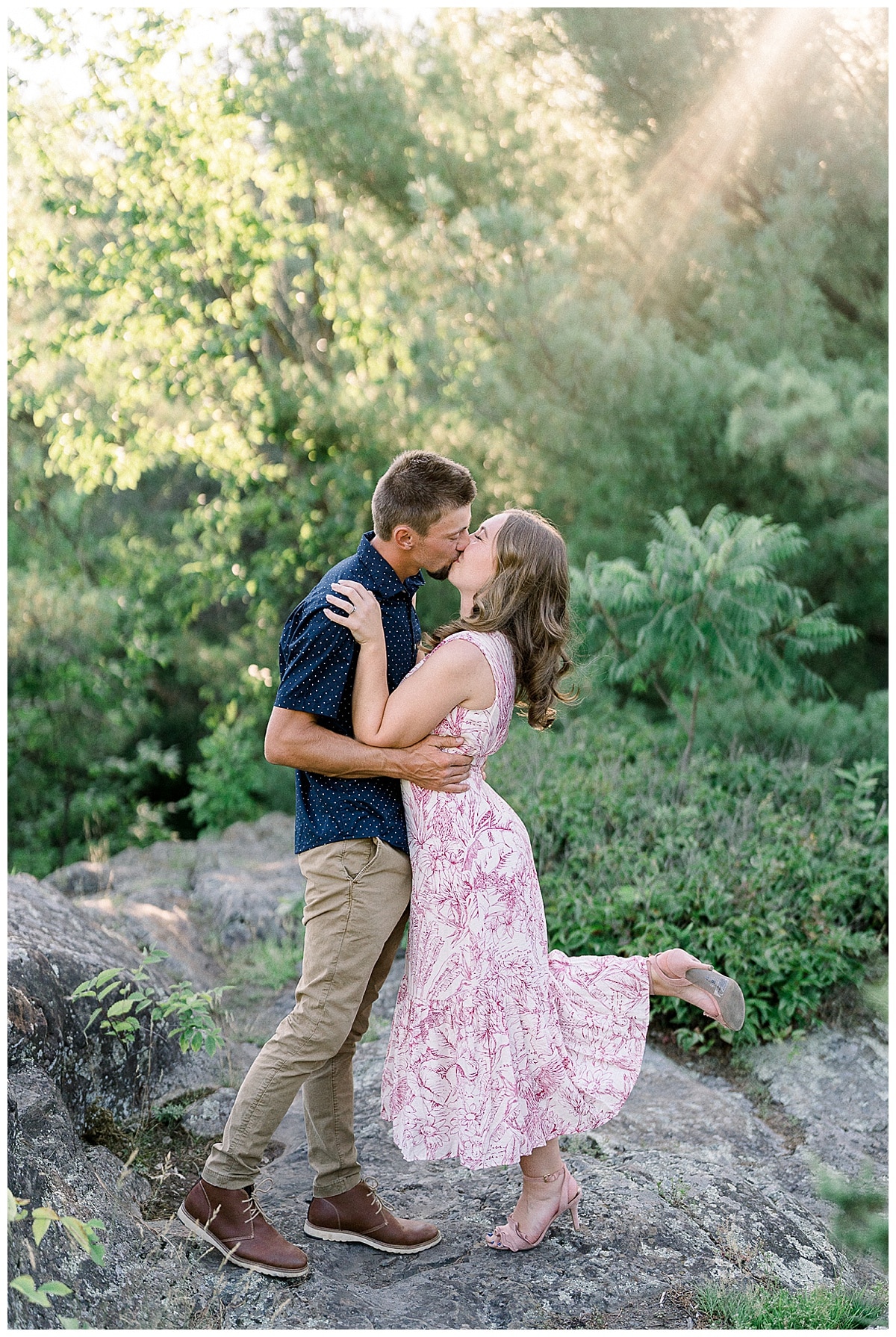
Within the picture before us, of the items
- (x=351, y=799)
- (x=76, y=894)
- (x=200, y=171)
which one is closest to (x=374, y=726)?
(x=351, y=799)

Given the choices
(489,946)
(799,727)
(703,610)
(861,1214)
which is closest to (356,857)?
(489,946)

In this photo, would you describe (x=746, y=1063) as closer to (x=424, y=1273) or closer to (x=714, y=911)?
(x=714, y=911)

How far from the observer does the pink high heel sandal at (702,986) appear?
2943 millimetres

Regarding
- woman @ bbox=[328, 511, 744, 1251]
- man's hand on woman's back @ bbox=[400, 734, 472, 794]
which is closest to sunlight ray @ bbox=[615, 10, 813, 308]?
woman @ bbox=[328, 511, 744, 1251]

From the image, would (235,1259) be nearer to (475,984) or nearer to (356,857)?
(475,984)

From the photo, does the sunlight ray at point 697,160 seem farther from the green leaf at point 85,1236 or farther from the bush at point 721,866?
the green leaf at point 85,1236

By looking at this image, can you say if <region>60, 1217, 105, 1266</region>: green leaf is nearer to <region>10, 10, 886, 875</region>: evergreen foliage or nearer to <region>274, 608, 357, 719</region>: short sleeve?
<region>274, 608, 357, 719</region>: short sleeve

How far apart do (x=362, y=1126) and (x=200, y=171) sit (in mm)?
7553

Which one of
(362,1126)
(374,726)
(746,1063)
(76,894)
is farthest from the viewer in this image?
(76,894)

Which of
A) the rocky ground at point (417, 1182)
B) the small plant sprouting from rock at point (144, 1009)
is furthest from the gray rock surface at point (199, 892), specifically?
the small plant sprouting from rock at point (144, 1009)

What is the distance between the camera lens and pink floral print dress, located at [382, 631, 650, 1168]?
9.50 feet

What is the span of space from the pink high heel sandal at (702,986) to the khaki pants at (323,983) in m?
0.82

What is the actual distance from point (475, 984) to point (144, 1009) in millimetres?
1453

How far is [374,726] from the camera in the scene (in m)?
2.77
